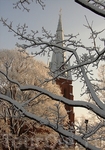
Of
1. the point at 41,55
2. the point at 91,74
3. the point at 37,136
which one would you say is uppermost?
the point at 41,55

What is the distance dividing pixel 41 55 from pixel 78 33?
1058mm

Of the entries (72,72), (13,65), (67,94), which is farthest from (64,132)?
(67,94)

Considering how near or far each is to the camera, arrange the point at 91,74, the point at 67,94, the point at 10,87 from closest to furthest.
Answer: the point at 91,74, the point at 10,87, the point at 67,94

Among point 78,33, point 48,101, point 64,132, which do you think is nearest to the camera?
Answer: point 64,132

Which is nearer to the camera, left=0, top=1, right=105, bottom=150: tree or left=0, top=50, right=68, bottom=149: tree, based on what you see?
left=0, top=1, right=105, bottom=150: tree

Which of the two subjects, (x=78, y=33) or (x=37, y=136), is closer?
(x=78, y=33)

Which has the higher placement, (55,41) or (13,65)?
(13,65)

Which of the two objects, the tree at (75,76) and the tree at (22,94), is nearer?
the tree at (75,76)

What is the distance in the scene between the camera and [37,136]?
66.9ft

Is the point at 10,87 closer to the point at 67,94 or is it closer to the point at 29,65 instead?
the point at 29,65

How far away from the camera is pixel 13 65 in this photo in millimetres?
20875

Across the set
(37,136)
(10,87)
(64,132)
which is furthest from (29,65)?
(64,132)

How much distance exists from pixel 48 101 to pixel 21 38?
15163 millimetres

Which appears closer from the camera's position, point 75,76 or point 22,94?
point 75,76
